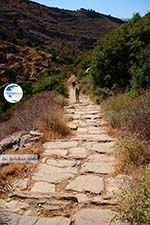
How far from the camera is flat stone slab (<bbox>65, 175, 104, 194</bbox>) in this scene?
17.0ft

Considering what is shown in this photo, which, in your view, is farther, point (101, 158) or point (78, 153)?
point (78, 153)

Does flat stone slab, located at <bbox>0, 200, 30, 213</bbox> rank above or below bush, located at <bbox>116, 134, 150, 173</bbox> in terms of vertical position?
below

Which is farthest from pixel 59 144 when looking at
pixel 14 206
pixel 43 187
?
pixel 14 206

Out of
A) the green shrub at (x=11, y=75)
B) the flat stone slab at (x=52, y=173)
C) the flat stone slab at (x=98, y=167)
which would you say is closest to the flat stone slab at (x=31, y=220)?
the flat stone slab at (x=52, y=173)

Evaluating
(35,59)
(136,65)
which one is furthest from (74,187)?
(35,59)

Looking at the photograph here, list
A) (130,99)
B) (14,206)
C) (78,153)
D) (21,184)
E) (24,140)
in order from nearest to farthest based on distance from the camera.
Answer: (14,206) → (21,184) → (78,153) → (24,140) → (130,99)

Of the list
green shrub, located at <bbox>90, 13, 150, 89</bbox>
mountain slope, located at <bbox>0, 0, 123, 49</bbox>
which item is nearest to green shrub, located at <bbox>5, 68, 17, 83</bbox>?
mountain slope, located at <bbox>0, 0, 123, 49</bbox>

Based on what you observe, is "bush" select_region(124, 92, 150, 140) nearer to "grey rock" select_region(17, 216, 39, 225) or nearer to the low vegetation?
the low vegetation

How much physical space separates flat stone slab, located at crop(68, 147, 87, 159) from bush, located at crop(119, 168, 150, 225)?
251cm

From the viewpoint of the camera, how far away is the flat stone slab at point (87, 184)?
5.18m

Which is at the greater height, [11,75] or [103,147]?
[11,75]

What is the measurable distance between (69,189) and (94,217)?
0.93m

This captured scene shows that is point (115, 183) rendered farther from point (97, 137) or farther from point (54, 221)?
point (97, 137)

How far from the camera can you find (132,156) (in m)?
5.82
